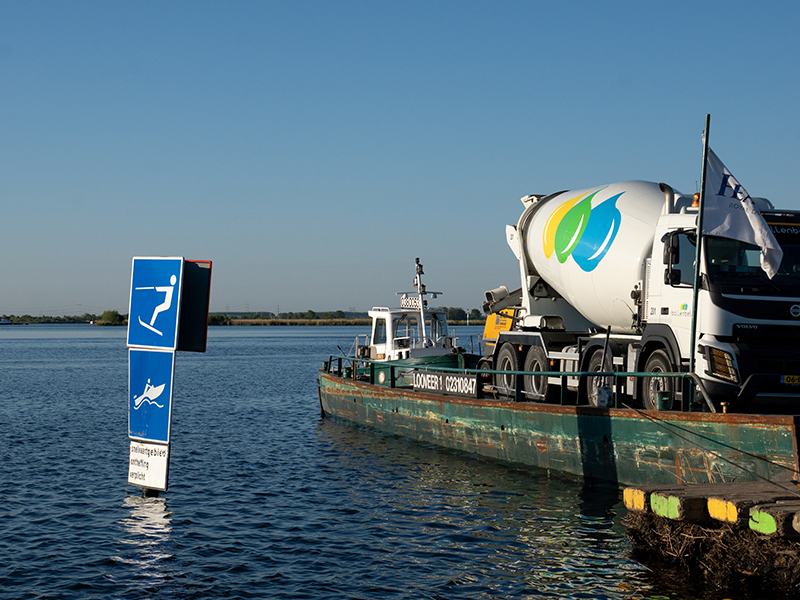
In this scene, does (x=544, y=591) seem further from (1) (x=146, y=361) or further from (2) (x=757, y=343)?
(1) (x=146, y=361)

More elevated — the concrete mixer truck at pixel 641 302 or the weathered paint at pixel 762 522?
the concrete mixer truck at pixel 641 302

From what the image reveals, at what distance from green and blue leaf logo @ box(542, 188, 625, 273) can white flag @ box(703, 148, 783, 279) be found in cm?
377

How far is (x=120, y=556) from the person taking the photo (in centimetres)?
1198

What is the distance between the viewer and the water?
34.9 feet

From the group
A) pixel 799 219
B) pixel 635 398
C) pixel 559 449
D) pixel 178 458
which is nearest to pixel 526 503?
pixel 559 449

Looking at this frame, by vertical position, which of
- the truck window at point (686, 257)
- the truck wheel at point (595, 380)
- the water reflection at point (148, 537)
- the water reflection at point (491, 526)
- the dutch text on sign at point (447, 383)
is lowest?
the water reflection at point (148, 537)

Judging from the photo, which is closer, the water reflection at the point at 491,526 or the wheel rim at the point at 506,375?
the water reflection at the point at 491,526

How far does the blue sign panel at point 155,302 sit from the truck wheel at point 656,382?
8542 mm

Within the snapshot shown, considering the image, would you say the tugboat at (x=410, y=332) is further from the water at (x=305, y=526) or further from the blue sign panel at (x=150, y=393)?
the blue sign panel at (x=150, y=393)

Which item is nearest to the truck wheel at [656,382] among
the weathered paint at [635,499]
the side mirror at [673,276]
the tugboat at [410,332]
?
the side mirror at [673,276]

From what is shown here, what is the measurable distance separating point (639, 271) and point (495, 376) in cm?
598

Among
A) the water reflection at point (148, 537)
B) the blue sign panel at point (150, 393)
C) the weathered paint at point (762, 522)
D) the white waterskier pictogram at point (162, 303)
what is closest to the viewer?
the weathered paint at point (762, 522)

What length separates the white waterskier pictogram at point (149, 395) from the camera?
43.5 feet

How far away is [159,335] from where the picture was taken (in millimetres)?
13180
